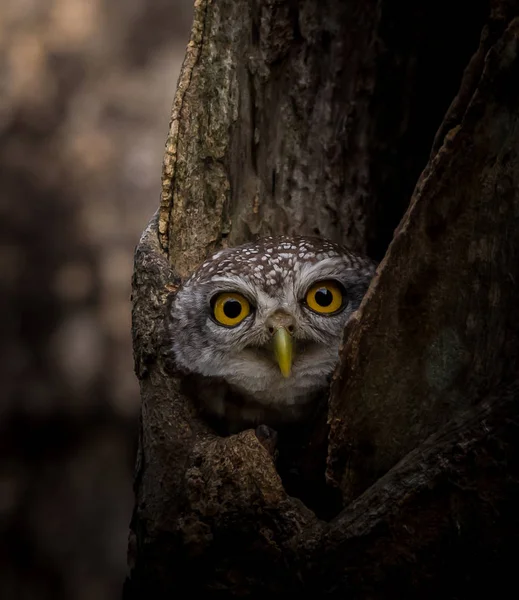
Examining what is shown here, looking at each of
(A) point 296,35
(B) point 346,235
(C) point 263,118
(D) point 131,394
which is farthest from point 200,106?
(D) point 131,394

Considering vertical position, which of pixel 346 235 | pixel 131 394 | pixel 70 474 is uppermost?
pixel 346 235

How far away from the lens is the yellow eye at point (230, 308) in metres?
2.13

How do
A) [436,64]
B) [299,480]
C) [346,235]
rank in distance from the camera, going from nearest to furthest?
[299,480] < [436,64] < [346,235]

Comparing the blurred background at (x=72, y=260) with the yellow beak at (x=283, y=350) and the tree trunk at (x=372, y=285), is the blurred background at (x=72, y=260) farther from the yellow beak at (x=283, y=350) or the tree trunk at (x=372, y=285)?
the yellow beak at (x=283, y=350)

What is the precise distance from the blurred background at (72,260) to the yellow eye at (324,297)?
1.46 meters

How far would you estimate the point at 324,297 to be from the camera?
2.10 metres

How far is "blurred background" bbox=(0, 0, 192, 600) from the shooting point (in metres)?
3.42

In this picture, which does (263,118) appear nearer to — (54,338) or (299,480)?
(299,480)

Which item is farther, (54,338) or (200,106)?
(54,338)

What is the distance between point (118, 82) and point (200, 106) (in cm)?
141

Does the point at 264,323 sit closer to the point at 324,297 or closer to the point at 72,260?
the point at 324,297

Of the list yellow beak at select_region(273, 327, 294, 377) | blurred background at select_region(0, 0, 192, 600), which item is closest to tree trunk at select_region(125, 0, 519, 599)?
yellow beak at select_region(273, 327, 294, 377)

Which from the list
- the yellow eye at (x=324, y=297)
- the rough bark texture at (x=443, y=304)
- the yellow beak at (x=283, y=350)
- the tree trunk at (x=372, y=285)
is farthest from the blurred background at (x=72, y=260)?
the rough bark texture at (x=443, y=304)

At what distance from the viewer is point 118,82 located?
340cm
